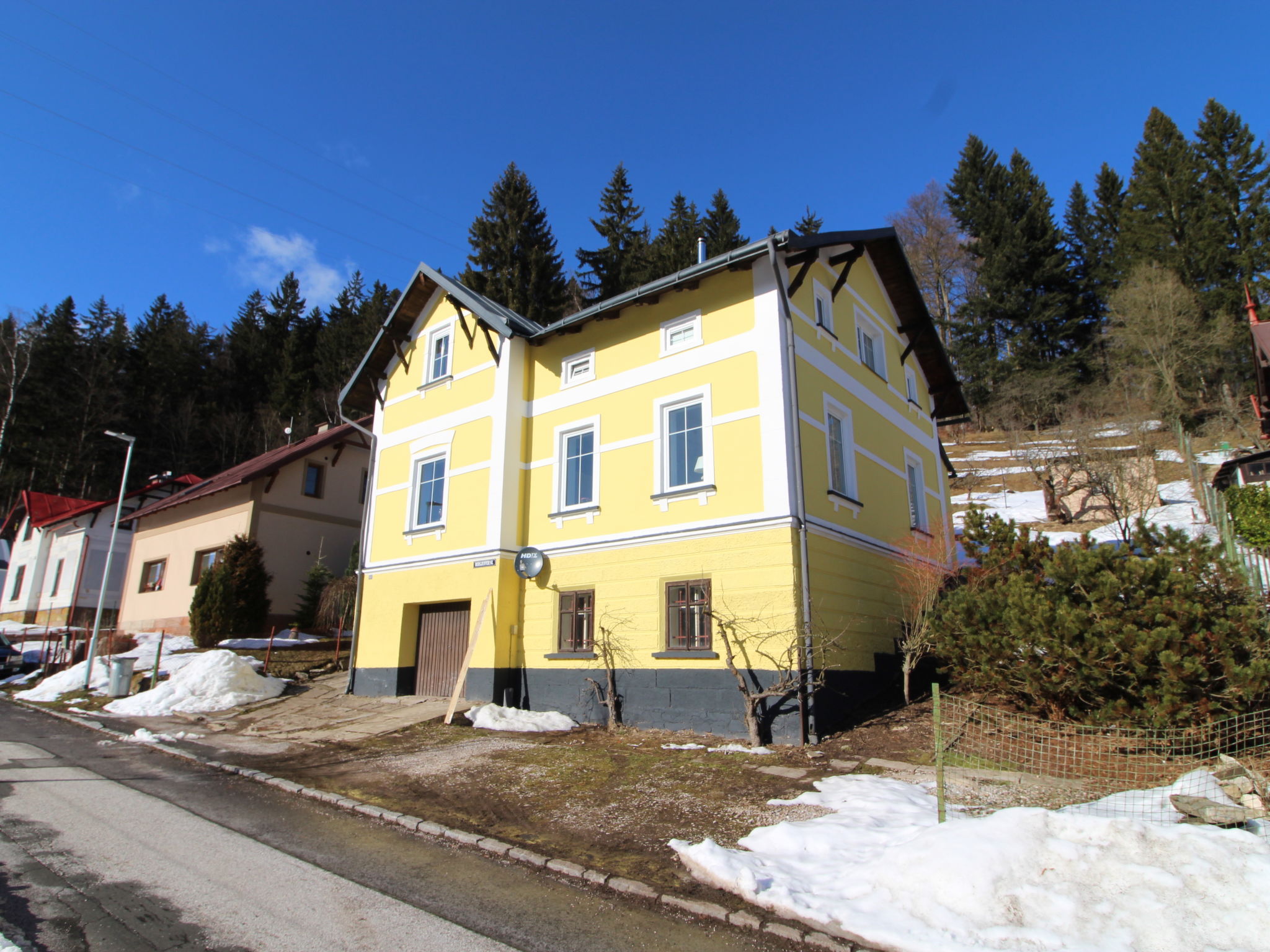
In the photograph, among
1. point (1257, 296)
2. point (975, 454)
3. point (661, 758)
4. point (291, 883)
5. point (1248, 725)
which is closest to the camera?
point (291, 883)

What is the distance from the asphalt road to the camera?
181 inches

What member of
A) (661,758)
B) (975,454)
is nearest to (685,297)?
(661,758)

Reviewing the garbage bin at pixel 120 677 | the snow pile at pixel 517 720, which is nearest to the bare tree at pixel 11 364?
the garbage bin at pixel 120 677

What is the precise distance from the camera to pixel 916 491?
17.7 m

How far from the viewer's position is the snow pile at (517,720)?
40.7 ft

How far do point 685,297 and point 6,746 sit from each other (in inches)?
560

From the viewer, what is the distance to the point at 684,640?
1238cm

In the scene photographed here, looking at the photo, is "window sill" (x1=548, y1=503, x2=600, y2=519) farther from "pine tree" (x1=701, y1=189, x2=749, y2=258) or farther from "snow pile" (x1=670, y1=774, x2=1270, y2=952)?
"pine tree" (x1=701, y1=189, x2=749, y2=258)

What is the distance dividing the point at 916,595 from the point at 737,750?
5476 millimetres

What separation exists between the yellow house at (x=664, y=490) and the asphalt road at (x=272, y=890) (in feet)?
20.0

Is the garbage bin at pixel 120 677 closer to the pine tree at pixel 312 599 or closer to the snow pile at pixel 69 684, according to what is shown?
the snow pile at pixel 69 684

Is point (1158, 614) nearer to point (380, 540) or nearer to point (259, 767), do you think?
point (259, 767)

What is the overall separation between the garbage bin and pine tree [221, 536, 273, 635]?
5188 millimetres

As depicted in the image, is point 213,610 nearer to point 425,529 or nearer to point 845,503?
point 425,529
